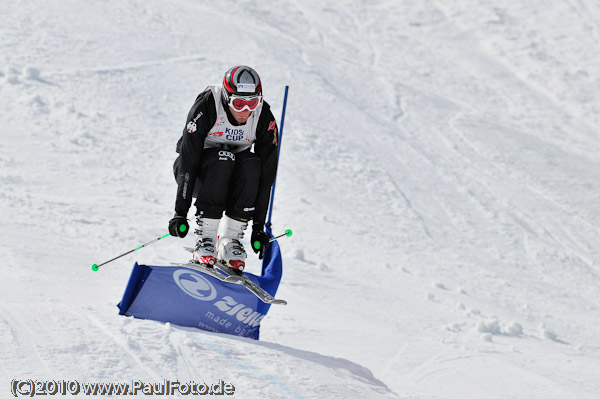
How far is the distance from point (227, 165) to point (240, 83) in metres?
0.59

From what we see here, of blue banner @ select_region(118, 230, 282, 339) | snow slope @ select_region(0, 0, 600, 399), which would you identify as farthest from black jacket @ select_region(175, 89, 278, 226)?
snow slope @ select_region(0, 0, 600, 399)

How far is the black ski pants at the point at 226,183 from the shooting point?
5.30 metres

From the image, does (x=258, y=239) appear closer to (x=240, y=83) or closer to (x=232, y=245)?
(x=232, y=245)

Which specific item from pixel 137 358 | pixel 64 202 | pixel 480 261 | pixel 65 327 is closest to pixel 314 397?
pixel 137 358

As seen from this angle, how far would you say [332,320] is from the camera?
7.75m

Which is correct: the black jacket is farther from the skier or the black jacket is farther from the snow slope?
the snow slope

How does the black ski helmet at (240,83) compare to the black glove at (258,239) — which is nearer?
the black ski helmet at (240,83)

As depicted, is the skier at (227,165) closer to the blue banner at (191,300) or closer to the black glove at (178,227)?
the black glove at (178,227)

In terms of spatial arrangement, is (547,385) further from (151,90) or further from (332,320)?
(151,90)

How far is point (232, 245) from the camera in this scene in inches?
223

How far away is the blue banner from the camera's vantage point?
556 cm

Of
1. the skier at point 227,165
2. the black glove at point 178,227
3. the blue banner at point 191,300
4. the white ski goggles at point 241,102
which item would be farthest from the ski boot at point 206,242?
the white ski goggles at point 241,102

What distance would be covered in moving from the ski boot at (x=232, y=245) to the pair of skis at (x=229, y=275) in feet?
0.16

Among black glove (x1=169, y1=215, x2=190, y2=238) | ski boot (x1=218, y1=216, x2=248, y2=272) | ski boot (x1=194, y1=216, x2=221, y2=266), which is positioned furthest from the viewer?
ski boot (x1=218, y1=216, x2=248, y2=272)
